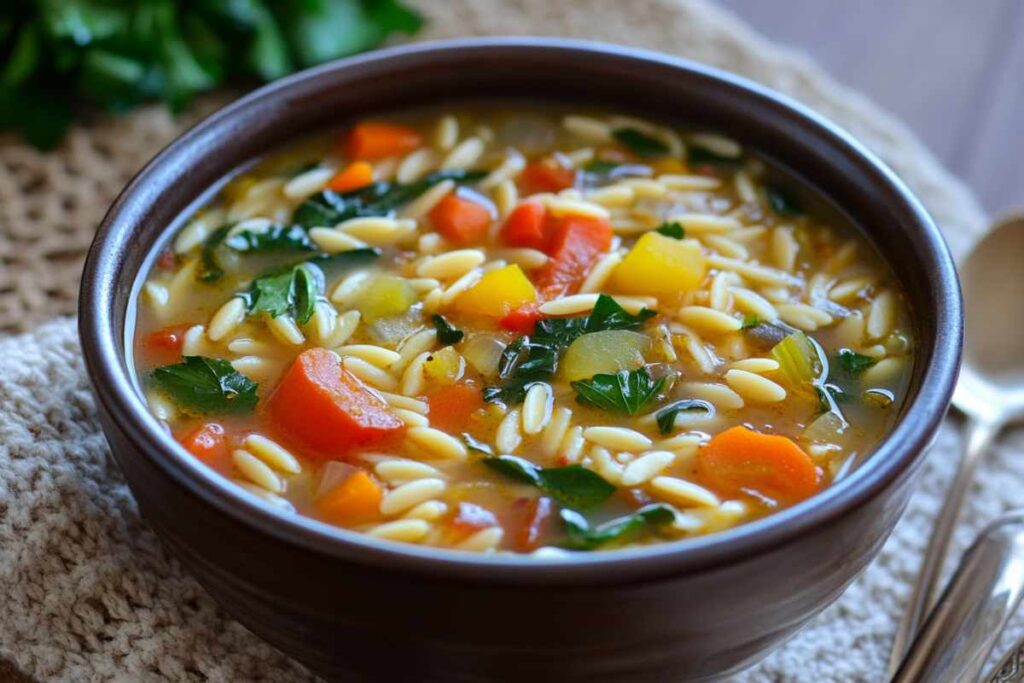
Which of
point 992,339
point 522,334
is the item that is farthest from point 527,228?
point 992,339

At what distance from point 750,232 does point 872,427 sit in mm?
655

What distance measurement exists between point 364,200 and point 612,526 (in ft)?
3.71

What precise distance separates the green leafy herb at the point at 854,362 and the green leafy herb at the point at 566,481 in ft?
1.95

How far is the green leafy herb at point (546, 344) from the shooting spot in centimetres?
260

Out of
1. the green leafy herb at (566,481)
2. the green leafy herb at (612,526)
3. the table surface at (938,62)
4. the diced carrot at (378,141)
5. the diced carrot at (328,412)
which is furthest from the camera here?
the table surface at (938,62)

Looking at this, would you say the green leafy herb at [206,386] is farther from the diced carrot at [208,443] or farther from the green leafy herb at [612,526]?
the green leafy herb at [612,526]

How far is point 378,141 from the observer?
326 cm

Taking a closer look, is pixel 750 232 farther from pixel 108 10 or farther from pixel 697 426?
pixel 108 10

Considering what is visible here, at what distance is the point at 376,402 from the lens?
2.55m

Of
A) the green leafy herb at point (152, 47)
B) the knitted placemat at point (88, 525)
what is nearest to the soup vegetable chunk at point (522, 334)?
the knitted placemat at point (88, 525)

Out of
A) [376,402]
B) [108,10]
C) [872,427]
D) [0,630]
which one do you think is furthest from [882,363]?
[108,10]

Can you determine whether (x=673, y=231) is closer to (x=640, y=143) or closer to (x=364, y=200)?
(x=640, y=143)

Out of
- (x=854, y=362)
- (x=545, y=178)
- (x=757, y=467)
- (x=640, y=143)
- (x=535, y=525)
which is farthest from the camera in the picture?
(x=640, y=143)

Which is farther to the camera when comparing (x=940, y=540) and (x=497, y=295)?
(x=940, y=540)
